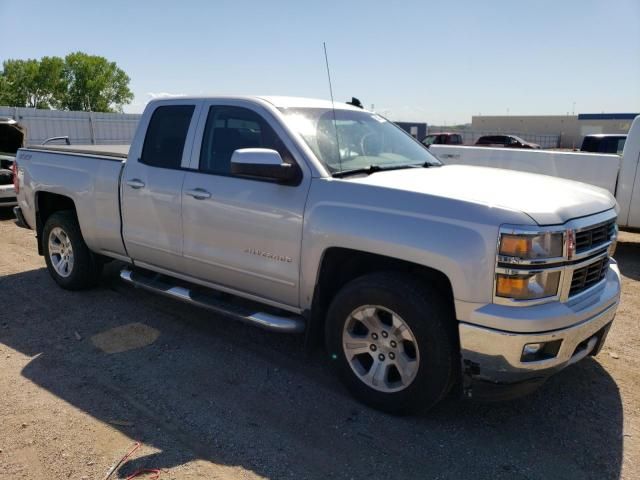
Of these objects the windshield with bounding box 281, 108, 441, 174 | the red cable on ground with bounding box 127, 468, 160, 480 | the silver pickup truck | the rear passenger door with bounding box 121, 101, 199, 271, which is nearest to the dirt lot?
the red cable on ground with bounding box 127, 468, 160, 480

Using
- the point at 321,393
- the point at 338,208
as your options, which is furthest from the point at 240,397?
the point at 338,208

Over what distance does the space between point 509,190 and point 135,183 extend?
3.08 meters

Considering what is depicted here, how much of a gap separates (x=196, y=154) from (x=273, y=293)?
1307 mm

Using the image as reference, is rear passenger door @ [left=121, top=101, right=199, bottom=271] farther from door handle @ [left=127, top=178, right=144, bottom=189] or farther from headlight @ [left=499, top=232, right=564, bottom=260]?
headlight @ [left=499, top=232, right=564, bottom=260]

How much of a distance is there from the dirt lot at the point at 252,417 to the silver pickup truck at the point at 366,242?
1.12ft

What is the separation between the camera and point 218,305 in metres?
4.21

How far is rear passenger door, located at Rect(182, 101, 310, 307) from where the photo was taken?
3.75 metres

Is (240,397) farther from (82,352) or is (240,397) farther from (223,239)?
(82,352)

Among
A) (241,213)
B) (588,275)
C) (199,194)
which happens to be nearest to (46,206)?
(199,194)

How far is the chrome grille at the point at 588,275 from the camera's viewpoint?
314 centimetres

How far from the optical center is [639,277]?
679 cm

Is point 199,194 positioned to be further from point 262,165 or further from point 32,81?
point 32,81

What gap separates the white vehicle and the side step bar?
436cm

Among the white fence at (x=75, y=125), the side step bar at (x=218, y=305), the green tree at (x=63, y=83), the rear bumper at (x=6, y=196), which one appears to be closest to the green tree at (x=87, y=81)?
the green tree at (x=63, y=83)
